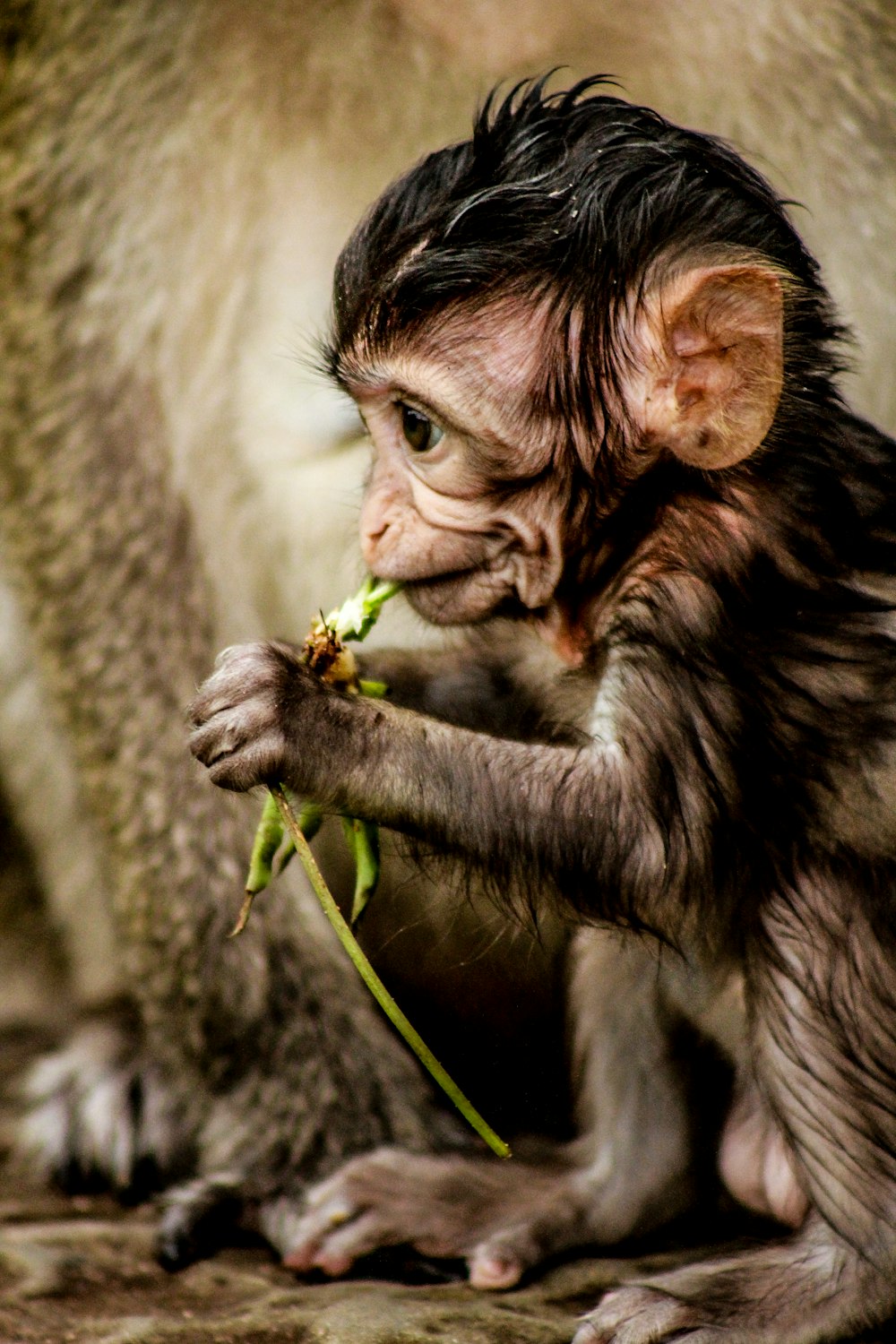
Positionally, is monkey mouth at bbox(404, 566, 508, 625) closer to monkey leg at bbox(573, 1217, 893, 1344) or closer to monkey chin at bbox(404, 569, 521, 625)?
monkey chin at bbox(404, 569, 521, 625)

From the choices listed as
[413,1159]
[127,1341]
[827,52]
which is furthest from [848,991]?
[827,52]

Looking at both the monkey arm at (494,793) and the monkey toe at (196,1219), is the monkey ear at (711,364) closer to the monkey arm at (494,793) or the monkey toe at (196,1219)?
the monkey arm at (494,793)

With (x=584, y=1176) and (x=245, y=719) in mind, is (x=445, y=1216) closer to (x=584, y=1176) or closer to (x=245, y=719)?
(x=584, y=1176)

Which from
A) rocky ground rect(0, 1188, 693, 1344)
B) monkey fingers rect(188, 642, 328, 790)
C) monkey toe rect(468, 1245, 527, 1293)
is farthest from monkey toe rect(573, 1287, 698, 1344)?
monkey fingers rect(188, 642, 328, 790)

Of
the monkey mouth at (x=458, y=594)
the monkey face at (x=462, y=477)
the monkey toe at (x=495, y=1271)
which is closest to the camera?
the monkey face at (x=462, y=477)

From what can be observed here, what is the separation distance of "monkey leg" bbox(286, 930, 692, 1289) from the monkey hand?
877 mm

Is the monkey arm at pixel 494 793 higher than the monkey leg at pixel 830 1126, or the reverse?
the monkey arm at pixel 494 793

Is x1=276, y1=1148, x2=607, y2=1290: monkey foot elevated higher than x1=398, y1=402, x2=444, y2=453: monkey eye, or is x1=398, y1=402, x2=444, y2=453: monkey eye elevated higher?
x1=398, y1=402, x2=444, y2=453: monkey eye

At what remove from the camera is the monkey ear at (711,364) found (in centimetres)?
248

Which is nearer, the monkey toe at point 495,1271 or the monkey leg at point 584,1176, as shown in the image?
the monkey toe at point 495,1271

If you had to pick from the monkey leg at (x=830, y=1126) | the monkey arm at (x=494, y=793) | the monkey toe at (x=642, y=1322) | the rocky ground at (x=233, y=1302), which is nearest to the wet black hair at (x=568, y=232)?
the monkey arm at (x=494, y=793)

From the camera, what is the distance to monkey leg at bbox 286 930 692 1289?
313 cm

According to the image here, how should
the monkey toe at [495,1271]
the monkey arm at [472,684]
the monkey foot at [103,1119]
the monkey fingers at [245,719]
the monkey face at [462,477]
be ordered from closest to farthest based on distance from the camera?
the monkey fingers at [245,719] → the monkey face at [462,477] → the monkey toe at [495,1271] → the monkey arm at [472,684] → the monkey foot at [103,1119]

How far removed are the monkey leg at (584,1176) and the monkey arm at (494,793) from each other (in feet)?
2.04
